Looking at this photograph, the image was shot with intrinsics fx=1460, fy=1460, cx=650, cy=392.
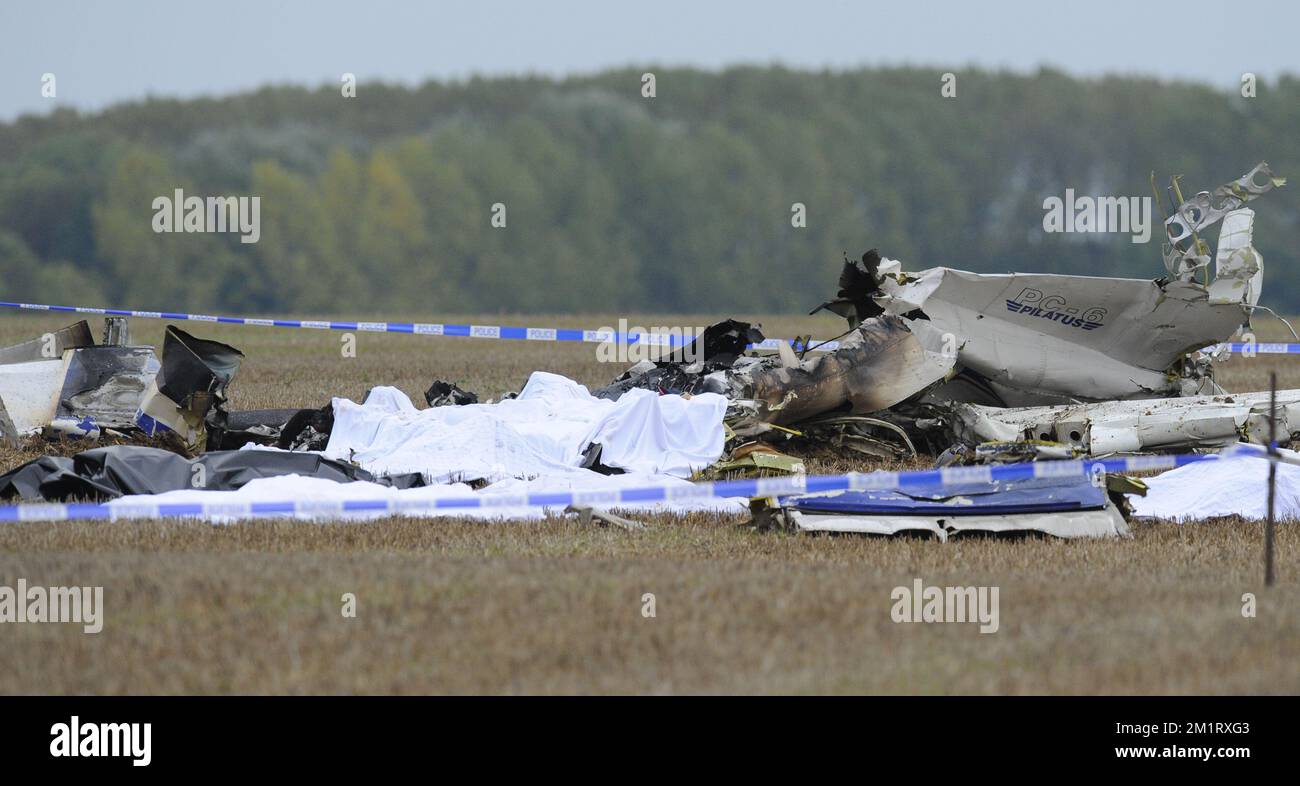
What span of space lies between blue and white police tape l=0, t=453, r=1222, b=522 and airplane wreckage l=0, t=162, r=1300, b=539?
4.10ft

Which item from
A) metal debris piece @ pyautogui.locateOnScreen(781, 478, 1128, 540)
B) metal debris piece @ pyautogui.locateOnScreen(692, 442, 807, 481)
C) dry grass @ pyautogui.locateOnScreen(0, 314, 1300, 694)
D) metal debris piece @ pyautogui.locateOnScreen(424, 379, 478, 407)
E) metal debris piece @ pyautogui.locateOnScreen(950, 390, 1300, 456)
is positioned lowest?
dry grass @ pyautogui.locateOnScreen(0, 314, 1300, 694)

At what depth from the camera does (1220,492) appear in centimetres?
1016

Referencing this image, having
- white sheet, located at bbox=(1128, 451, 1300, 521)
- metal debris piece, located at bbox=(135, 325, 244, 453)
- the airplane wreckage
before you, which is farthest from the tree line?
white sheet, located at bbox=(1128, 451, 1300, 521)

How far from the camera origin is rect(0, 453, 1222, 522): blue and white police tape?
8.18 metres

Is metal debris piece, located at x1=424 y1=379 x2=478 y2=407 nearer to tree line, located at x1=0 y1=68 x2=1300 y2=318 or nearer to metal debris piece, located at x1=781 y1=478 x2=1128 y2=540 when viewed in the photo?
metal debris piece, located at x1=781 y1=478 x2=1128 y2=540

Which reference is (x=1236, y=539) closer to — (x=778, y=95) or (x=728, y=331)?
(x=728, y=331)

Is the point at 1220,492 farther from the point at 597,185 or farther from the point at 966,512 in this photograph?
the point at 597,185

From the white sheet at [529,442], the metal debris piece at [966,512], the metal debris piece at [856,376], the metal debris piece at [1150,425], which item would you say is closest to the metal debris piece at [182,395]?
the white sheet at [529,442]

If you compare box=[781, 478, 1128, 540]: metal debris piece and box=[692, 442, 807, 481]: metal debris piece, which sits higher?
box=[692, 442, 807, 481]: metal debris piece

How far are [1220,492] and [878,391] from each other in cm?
293

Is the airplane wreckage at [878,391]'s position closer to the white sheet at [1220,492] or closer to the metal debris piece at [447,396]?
the metal debris piece at [447,396]

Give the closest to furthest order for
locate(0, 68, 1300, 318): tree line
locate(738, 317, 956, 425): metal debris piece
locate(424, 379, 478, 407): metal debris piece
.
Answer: locate(738, 317, 956, 425): metal debris piece
locate(424, 379, 478, 407): metal debris piece
locate(0, 68, 1300, 318): tree line

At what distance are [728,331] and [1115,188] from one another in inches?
1906

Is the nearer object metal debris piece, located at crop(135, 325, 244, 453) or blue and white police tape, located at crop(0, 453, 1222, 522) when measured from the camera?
blue and white police tape, located at crop(0, 453, 1222, 522)
